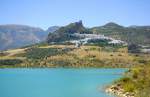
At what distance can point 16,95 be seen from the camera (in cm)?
7625

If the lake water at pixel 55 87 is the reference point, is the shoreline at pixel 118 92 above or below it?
above

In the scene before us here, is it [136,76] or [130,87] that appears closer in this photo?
[130,87]

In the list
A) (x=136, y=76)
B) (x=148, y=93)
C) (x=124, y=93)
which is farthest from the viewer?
(x=136, y=76)

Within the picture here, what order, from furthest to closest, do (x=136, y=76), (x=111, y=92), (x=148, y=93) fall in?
(x=136, y=76)
(x=111, y=92)
(x=148, y=93)

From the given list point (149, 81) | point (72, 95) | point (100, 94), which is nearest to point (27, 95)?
point (72, 95)

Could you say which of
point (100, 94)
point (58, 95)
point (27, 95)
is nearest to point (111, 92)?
point (100, 94)

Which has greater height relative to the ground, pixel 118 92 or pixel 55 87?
pixel 118 92

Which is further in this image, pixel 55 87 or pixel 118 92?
pixel 55 87

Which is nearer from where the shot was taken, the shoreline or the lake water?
the shoreline

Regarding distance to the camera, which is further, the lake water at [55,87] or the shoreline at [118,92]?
the lake water at [55,87]

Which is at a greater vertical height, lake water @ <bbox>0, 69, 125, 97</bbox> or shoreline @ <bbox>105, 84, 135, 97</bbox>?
shoreline @ <bbox>105, 84, 135, 97</bbox>

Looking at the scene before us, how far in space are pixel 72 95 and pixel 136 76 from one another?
1866 centimetres

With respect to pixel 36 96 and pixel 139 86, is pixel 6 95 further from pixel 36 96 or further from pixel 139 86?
pixel 139 86

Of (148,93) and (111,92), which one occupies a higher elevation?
(148,93)
